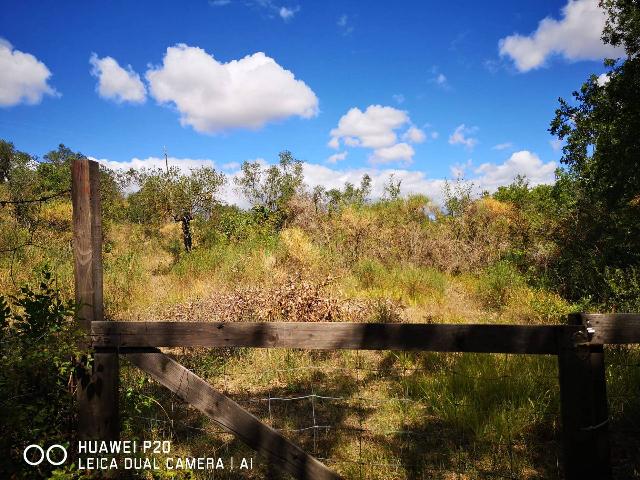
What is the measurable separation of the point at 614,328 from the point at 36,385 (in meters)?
3.72

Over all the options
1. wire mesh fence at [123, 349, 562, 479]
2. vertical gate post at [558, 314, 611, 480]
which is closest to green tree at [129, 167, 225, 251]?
wire mesh fence at [123, 349, 562, 479]

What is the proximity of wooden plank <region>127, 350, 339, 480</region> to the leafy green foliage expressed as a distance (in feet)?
2.61

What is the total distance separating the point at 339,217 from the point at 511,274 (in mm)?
6155

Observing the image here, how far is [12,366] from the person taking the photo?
2.58 m

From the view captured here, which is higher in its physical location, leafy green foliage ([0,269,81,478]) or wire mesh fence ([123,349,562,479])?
leafy green foliage ([0,269,81,478])

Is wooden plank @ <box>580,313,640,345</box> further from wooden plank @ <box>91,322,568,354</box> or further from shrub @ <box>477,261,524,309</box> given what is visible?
shrub @ <box>477,261,524,309</box>

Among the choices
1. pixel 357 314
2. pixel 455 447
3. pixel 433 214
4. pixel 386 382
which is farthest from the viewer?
pixel 433 214

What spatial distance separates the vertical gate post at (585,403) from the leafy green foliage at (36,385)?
10.1ft

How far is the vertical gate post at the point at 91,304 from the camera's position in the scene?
8.91 ft

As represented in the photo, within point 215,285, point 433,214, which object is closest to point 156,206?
point 215,285

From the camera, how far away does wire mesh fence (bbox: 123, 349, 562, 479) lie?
3.34 meters

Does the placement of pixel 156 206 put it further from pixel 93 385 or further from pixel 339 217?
pixel 93 385

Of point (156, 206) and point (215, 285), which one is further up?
point (156, 206)

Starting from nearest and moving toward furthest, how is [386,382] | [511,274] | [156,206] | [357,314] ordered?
→ [386,382], [357,314], [511,274], [156,206]
